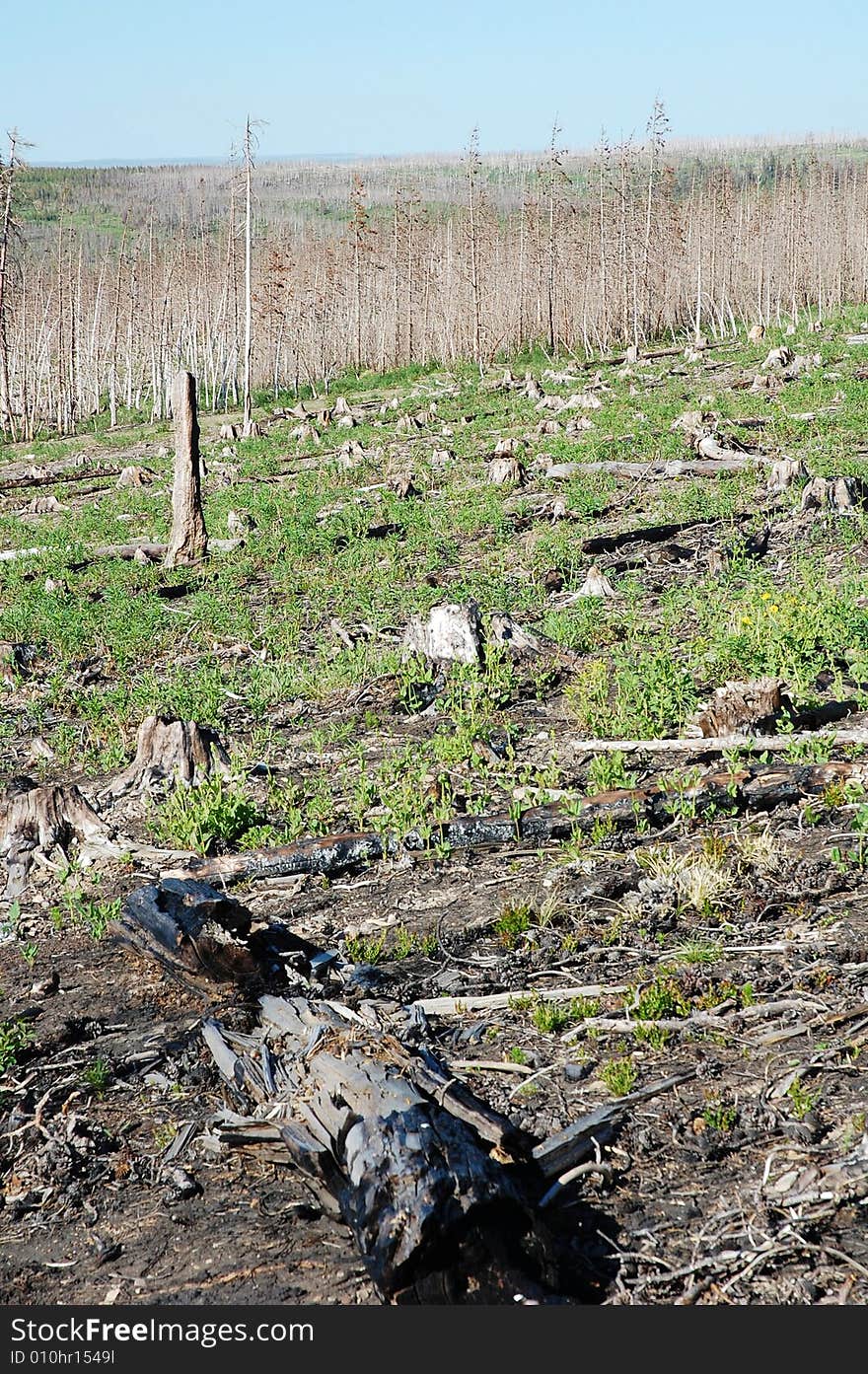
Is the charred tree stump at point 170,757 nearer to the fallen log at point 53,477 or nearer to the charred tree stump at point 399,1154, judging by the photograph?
the charred tree stump at point 399,1154

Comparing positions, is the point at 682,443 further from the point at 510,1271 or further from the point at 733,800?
the point at 510,1271

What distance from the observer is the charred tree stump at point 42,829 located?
6.95 metres

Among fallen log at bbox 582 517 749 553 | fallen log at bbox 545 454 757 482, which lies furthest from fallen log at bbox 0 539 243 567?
fallen log at bbox 582 517 749 553

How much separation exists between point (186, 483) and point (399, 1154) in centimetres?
1288

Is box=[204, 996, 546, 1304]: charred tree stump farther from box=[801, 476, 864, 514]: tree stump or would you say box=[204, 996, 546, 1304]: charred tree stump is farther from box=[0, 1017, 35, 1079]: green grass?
box=[801, 476, 864, 514]: tree stump

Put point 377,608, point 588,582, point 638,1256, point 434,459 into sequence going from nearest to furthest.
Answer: point 638,1256 → point 588,582 → point 377,608 → point 434,459

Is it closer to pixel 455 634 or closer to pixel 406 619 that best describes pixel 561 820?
pixel 455 634

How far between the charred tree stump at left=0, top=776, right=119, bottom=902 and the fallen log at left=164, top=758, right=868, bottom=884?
0.90m

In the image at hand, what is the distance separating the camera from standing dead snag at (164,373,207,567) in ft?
47.5

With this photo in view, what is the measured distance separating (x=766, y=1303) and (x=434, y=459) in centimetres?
1807

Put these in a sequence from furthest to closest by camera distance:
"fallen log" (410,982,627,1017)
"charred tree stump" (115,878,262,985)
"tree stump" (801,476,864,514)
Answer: "tree stump" (801,476,864,514) → "charred tree stump" (115,878,262,985) → "fallen log" (410,982,627,1017)

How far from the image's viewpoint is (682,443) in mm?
17062

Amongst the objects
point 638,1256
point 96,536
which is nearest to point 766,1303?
point 638,1256

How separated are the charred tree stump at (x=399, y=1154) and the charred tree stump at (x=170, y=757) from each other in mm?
3819
